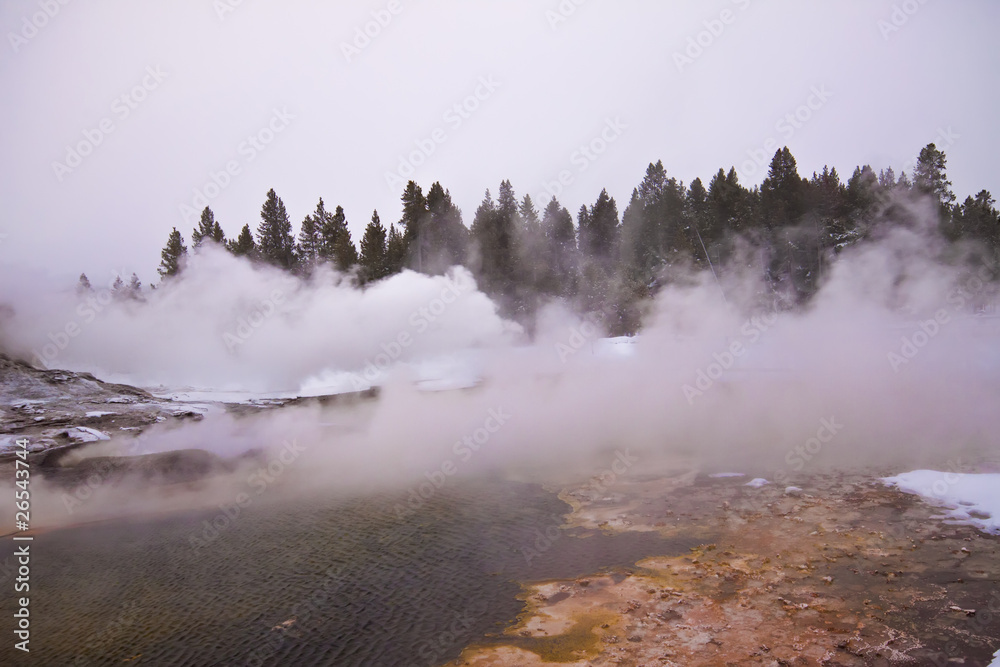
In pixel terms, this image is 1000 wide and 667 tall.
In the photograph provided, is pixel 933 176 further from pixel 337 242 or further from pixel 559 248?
pixel 337 242

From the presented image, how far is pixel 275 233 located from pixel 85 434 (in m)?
34.0

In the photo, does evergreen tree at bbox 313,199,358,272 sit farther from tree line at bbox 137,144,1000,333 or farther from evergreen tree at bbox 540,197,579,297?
evergreen tree at bbox 540,197,579,297

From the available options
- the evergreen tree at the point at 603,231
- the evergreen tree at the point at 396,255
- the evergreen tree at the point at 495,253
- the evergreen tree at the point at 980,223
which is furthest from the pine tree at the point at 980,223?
the evergreen tree at the point at 396,255

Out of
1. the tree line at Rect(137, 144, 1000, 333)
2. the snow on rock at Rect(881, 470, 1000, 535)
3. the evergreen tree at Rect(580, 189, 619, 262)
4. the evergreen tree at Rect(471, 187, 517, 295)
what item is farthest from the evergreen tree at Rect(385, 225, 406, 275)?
the snow on rock at Rect(881, 470, 1000, 535)

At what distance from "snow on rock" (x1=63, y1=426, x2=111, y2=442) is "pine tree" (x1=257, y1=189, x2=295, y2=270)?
31.3 meters

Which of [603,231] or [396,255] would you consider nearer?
[396,255]

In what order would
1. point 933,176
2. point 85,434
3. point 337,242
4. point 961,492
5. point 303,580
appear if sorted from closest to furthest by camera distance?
1. point 303,580
2. point 961,492
3. point 85,434
4. point 933,176
5. point 337,242

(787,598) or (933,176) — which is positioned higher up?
(933,176)

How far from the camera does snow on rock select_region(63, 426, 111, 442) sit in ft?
48.4

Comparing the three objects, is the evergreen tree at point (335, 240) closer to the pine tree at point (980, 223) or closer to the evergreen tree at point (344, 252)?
the evergreen tree at point (344, 252)

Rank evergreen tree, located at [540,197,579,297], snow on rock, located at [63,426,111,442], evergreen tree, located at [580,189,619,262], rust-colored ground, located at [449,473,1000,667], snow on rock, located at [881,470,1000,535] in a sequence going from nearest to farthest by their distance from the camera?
rust-colored ground, located at [449,473,1000,667] → snow on rock, located at [881,470,1000,535] → snow on rock, located at [63,426,111,442] → evergreen tree, located at [540,197,579,297] → evergreen tree, located at [580,189,619,262]

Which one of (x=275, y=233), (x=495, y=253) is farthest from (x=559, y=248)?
(x=275, y=233)

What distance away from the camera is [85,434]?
14930 mm

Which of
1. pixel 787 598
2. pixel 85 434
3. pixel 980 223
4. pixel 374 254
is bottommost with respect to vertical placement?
pixel 787 598
